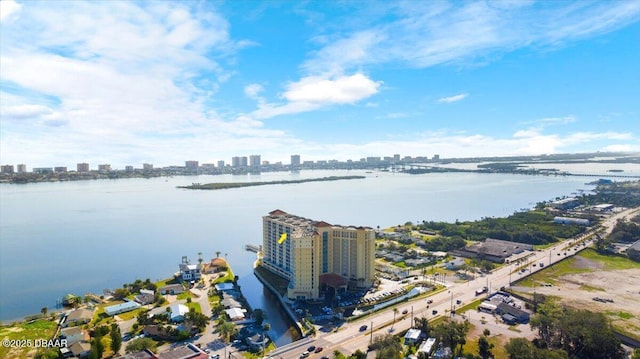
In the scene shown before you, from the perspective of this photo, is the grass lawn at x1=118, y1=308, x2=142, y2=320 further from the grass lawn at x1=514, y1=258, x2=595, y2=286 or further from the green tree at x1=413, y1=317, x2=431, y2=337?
the grass lawn at x1=514, y1=258, x2=595, y2=286

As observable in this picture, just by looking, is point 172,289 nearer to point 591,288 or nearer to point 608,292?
point 591,288

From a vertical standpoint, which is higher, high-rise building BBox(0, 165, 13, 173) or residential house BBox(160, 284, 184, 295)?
high-rise building BBox(0, 165, 13, 173)

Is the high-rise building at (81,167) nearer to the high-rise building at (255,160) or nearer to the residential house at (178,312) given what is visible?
the high-rise building at (255,160)

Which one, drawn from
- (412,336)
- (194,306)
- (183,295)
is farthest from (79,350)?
(412,336)

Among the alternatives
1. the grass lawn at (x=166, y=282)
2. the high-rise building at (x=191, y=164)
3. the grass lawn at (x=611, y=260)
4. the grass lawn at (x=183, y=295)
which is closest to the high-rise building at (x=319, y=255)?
the grass lawn at (x=183, y=295)

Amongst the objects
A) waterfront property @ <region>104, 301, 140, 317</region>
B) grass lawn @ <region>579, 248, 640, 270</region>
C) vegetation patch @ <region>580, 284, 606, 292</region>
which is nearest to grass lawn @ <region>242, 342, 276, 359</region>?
waterfront property @ <region>104, 301, 140, 317</region>

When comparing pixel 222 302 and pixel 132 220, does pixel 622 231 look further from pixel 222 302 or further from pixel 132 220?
pixel 132 220

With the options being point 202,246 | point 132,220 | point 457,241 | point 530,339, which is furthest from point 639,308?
point 132,220
